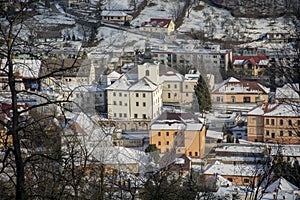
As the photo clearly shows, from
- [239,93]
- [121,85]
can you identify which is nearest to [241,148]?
[121,85]

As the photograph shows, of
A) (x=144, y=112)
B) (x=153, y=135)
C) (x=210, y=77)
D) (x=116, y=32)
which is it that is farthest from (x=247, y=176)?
(x=116, y=32)

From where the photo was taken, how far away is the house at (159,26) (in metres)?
10.8

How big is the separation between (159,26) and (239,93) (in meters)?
3.98

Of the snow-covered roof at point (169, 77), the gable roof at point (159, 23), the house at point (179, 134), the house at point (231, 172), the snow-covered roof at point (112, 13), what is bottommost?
the house at point (231, 172)

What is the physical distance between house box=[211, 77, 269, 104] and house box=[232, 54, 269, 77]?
1.34 m

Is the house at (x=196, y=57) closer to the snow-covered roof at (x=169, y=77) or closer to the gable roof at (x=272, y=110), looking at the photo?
the snow-covered roof at (x=169, y=77)

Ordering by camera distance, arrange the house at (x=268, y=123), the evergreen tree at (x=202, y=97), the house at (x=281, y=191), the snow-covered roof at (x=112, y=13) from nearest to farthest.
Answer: the house at (x=281, y=191) → the evergreen tree at (x=202, y=97) → the house at (x=268, y=123) → the snow-covered roof at (x=112, y=13)

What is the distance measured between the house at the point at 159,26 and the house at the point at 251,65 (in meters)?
2.27

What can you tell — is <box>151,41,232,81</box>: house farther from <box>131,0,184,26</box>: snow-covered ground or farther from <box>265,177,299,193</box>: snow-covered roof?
<box>265,177,299,193</box>: snow-covered roof

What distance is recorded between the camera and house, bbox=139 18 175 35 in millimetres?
10844

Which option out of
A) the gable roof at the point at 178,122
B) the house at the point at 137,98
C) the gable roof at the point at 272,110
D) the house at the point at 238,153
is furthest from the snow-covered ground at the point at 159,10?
the gable roof at the point at 178,122

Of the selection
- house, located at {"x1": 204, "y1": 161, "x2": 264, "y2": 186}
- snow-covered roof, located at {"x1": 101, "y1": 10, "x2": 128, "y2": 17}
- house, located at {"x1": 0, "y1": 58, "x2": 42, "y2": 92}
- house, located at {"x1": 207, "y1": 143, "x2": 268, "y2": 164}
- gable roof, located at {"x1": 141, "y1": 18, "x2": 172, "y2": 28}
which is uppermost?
house, located at {"x1": 0, "y1": 58, "x2": 42, "y2": 92}

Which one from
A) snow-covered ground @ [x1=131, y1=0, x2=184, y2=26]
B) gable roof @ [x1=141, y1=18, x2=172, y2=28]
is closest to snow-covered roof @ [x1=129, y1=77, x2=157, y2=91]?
gable roof @ [x1=141, y1=18, x2=172, y2=28]

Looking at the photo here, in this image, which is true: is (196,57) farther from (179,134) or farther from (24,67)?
(24,67)
